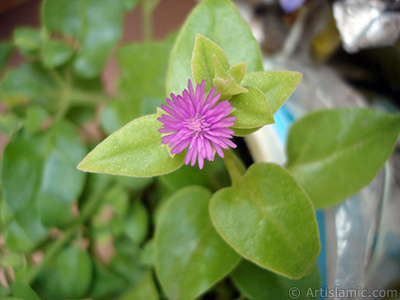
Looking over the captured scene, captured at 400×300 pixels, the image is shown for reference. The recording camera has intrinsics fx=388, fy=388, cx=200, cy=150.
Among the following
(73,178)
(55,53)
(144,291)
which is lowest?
(144,291)

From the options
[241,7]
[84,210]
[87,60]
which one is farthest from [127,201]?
[241,7]

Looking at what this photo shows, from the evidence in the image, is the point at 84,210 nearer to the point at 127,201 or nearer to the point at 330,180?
the point at 127,201

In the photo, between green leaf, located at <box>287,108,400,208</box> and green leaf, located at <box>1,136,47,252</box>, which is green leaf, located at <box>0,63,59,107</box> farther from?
green leaf, located at <box>287,108,400,208</box>

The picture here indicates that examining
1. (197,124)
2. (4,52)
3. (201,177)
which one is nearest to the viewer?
A: (197,124)

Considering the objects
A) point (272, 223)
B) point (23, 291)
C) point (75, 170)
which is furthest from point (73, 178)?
point (272, 223)

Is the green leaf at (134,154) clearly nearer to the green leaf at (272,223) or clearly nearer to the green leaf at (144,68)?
the green leaf at (272,223)

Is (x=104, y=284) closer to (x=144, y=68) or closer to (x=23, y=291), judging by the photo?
(x=23, y=291)
